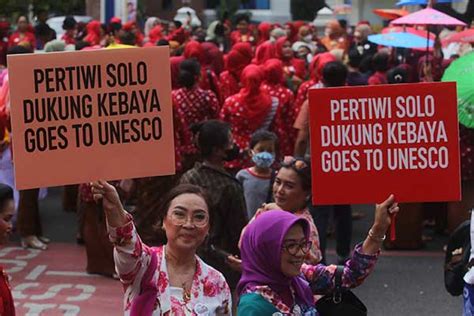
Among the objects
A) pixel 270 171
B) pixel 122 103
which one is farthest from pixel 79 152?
pixel 270 171

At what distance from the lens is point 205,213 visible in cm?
386

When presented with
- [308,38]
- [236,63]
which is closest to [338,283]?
[236,63]

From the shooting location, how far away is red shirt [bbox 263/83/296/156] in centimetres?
916

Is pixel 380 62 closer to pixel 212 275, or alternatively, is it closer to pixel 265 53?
pixel 265 53

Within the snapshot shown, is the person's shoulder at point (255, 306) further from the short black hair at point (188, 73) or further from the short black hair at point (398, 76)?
the short black hair at point (398, 76)

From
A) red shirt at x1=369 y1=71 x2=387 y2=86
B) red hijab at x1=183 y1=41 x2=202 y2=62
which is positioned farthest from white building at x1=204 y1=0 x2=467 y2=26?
red hijab at x1=183 y1=41 x2=202 y2=62

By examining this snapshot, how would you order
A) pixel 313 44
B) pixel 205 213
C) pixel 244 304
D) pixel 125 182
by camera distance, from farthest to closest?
1. pixel 313 44
2. pixel 125 182
3. pixel 205 213
4. pixel 244 304

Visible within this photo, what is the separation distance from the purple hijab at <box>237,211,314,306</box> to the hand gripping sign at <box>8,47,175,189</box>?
415 millimetres

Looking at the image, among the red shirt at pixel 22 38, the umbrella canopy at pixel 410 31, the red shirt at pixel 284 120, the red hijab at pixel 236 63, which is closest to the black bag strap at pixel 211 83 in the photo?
the red hijab at pixel 236 63

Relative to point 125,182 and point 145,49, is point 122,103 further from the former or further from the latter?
point 125,182

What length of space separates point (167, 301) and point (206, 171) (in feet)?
7.68

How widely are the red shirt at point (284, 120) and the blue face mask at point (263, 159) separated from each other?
194 cm

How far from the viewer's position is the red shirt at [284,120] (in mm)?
9164

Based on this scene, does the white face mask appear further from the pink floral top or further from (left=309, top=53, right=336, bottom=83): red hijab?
the pink floral top
